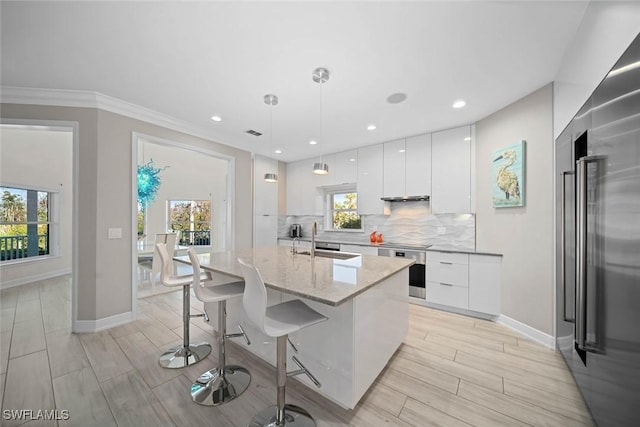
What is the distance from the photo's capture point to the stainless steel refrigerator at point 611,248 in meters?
0.95

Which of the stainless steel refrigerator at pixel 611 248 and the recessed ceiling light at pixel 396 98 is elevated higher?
the recessed ceiling light at pixel 396 98

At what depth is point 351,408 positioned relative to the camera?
1.47m

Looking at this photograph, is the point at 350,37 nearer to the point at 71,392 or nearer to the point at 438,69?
the point at 438,69

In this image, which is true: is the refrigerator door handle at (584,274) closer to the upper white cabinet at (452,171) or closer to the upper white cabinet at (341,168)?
the upper white cabinet at (452,171)

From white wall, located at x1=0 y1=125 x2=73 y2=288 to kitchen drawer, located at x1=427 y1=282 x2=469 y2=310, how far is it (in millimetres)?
7056

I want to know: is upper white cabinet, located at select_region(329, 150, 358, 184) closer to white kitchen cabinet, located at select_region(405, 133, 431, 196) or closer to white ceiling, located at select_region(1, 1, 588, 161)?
white kitchen cabinet, located at select_region(405, 133, 431, 196)

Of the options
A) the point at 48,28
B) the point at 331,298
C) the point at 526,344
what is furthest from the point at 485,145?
the point at 48,28

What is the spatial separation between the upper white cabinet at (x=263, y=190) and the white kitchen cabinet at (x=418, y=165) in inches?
111

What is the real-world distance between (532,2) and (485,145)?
1.96 m

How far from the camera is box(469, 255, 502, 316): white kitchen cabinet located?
2895 millimetres

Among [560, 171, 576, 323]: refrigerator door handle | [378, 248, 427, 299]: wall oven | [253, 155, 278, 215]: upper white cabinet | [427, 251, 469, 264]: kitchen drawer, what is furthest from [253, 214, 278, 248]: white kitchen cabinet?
[560, 171, 576, 323]: refrigerator door handle

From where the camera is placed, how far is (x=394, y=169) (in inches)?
159

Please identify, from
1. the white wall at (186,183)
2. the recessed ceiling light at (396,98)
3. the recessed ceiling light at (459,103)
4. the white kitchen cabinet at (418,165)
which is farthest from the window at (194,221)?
the recessed ceiling light at (459,103)

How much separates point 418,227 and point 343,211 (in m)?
1.64
